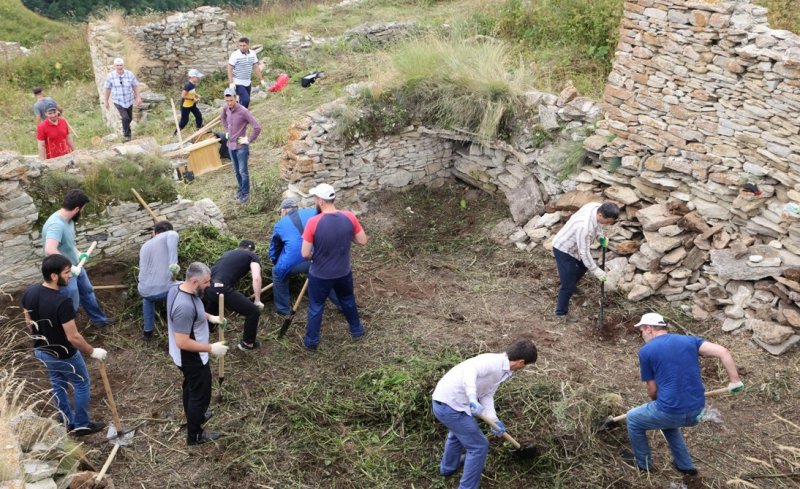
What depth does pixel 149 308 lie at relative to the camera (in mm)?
6852

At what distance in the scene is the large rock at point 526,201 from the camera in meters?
8.78

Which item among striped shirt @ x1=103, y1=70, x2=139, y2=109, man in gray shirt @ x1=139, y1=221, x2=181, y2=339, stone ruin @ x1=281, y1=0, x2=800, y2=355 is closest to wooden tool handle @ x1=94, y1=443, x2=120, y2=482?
man in gray shirt @ x1=139, y1=221, x2=181, y2=339

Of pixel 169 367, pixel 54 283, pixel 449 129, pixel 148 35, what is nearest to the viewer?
pixel 54 283

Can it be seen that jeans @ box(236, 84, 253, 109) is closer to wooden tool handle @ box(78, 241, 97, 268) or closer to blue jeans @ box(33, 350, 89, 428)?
wooden tool handle @ box(78, 241, 97, 268)

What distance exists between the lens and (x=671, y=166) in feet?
25.1

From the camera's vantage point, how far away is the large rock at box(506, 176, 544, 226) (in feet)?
28.8

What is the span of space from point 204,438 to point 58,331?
1.39 m

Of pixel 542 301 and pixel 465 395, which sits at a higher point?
pixel 465 395

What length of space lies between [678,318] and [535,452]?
256 centimetres

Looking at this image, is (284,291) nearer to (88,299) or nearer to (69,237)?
(88,299)

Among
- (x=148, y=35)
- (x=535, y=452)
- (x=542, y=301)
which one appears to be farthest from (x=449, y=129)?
(x=148, y=35)

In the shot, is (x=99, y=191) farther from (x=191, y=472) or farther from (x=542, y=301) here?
(x=542, y=301)

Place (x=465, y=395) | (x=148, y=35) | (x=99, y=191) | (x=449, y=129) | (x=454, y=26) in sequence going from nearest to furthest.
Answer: (x=465, y=395), (x=99, y=191), (x=449, y=129), (x=454, y=26), (x=148, y=35)

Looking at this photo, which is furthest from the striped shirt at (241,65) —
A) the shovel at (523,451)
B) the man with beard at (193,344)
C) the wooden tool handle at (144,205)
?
the shovel at (523,451)
